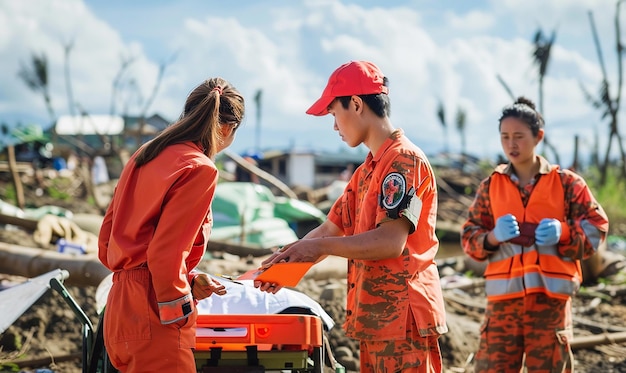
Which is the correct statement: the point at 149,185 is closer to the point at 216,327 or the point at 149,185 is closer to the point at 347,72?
the point at 216,327

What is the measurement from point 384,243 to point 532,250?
1829 millimetres

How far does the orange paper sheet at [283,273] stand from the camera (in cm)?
284

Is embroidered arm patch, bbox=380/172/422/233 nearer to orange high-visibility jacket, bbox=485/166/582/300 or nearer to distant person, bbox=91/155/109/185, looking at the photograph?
orange high-visibility jacket, bbox=485/166/582/300

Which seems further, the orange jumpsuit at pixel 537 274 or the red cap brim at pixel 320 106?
the orange jumpsuit at pixel 537 274

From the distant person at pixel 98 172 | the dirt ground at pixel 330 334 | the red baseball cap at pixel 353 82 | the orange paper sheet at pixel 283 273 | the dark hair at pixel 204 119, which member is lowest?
the dirt ground at pixel 330 334

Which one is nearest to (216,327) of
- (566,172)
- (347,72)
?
(347,72)

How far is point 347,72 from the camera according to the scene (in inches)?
119

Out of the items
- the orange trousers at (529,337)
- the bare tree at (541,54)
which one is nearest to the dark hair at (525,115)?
the orange trousers at (529,337)

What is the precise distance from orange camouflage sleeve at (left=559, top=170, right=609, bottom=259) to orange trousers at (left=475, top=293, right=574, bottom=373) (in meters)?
0.31

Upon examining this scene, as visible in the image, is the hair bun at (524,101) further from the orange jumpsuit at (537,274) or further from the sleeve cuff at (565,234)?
the sleeve cuff at (565,234)

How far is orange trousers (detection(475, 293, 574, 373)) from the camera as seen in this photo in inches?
166

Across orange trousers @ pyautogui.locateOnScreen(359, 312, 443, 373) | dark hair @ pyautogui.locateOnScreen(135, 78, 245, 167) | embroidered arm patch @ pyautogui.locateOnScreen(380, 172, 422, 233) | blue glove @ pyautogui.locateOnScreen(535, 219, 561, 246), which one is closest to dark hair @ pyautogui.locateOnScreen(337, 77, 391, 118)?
embroidered arm patch @ pyautogui.locateOnScreen(380, 172, 422, 233)

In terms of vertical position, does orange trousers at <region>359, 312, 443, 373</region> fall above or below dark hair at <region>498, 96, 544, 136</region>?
below

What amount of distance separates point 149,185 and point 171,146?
0.17 meters
